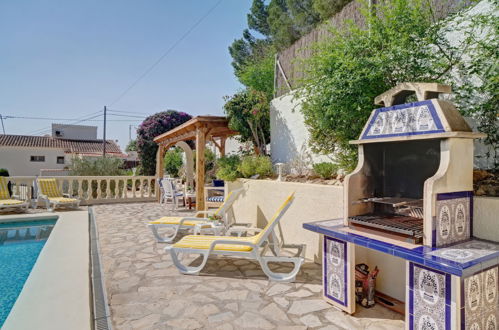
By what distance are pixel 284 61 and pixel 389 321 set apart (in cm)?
683

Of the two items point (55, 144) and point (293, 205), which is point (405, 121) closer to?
point (293, 205)

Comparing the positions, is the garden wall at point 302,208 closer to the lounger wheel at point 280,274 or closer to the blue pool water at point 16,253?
the lounger wheel at point 280,274

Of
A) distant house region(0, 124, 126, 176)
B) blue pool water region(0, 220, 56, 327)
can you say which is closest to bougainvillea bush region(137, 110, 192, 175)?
blue pool water region(0, 220, 56, 327)

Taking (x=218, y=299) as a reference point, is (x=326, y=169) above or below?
above

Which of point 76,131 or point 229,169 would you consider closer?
point 229,169

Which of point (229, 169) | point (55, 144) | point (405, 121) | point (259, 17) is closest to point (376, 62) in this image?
point (405, 121)

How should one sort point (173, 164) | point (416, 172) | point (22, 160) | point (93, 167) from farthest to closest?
1. point (22, 160)
2. point (173, 164)
3. point (93, 167)
4. point (416, 172)

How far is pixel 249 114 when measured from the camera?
820 cm

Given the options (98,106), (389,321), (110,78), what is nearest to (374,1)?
(389,321)

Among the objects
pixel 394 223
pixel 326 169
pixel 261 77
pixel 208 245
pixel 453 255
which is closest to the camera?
pixel 453 255

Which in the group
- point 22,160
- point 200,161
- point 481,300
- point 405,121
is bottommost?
point 481,300

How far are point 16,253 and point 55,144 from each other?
31442 millimetres

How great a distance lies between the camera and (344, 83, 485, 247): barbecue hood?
2387 millimetres

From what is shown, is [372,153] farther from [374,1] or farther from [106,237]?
[106,237]
